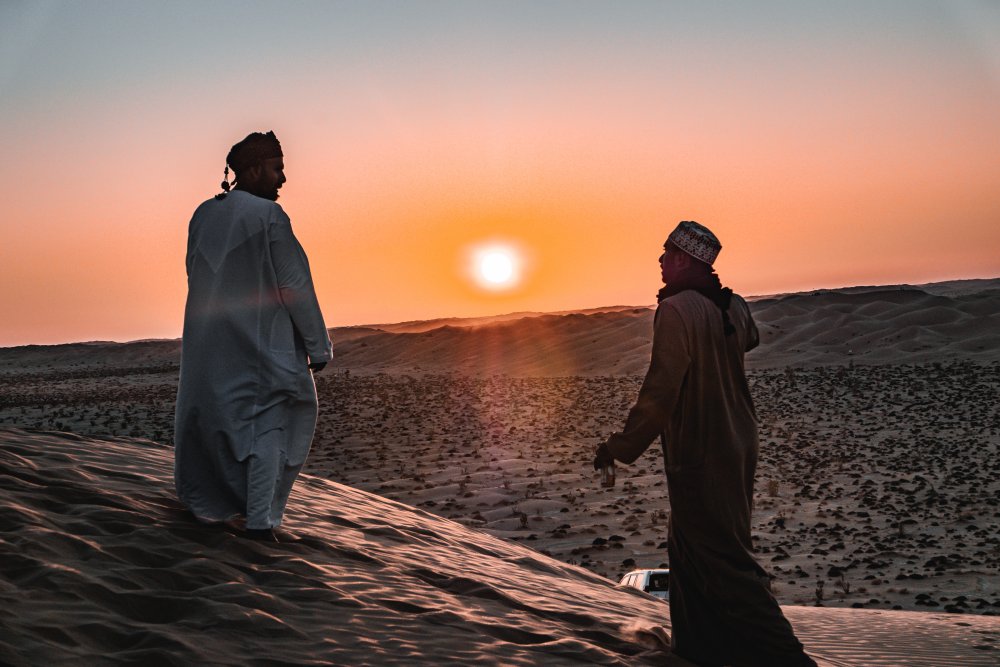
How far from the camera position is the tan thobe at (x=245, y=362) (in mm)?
4754

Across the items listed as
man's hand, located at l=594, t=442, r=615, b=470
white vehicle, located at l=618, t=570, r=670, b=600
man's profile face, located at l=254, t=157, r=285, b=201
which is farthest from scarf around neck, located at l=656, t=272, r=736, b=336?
white vehicle, located at l=618, t=570, r=670, b=600

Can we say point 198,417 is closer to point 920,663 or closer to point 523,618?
point 523,618

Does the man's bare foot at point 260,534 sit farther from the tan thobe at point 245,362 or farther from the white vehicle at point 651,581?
the white vehicle at point 651,581

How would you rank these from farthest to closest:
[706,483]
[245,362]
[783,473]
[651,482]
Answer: [783,473] → [651,482] → [245,362] → [706,483]

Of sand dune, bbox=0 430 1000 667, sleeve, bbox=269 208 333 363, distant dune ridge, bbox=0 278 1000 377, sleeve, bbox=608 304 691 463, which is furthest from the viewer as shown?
distant dune ridge, bbox=0 278 1000 377

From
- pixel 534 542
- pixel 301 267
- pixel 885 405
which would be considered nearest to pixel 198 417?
pixel 301 267

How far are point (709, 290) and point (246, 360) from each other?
2302 millimetres

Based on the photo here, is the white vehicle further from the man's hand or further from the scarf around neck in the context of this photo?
the scarf around neck

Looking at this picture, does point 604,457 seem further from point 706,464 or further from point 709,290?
point 709,290

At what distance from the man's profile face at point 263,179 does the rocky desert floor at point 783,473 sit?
5745 mm

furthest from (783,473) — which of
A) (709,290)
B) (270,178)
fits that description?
(270,178)

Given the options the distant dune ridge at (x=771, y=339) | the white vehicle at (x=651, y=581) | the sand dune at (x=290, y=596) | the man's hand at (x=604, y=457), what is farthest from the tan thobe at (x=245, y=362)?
the distant dune ridge at (x=771, y=339)

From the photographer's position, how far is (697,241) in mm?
4336

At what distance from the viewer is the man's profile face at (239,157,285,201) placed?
5.06 meters
